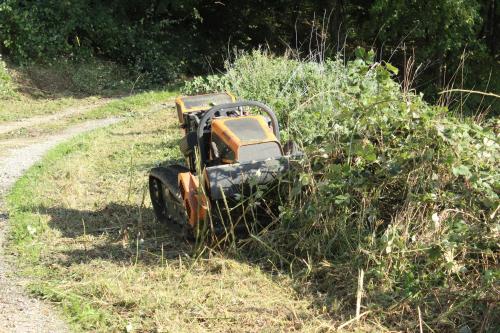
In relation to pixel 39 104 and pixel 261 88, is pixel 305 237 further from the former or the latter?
pixel 39 104

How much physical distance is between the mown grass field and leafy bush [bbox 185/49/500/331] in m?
0.40

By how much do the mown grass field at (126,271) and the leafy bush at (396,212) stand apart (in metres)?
0.40

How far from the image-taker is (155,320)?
464cm

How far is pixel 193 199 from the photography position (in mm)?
5723

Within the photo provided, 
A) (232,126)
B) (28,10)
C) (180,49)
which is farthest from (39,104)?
(232,126)

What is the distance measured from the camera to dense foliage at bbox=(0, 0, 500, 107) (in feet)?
62.0

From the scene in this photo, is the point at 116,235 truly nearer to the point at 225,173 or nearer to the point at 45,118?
the point at 225,173

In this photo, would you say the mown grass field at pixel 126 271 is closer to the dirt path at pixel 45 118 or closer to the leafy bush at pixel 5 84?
the dirt path at pixel 45 118

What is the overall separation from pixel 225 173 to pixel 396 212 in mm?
1440

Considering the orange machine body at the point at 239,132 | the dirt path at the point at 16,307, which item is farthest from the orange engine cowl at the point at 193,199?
the dirt path at the point at 16,307

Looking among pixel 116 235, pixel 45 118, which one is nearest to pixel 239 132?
pixel 116 235

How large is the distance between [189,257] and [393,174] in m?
1.83

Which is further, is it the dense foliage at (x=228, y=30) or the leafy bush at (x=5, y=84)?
the dense foliage at (x=228, y=30)

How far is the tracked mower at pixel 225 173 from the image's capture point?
564 centimetres
